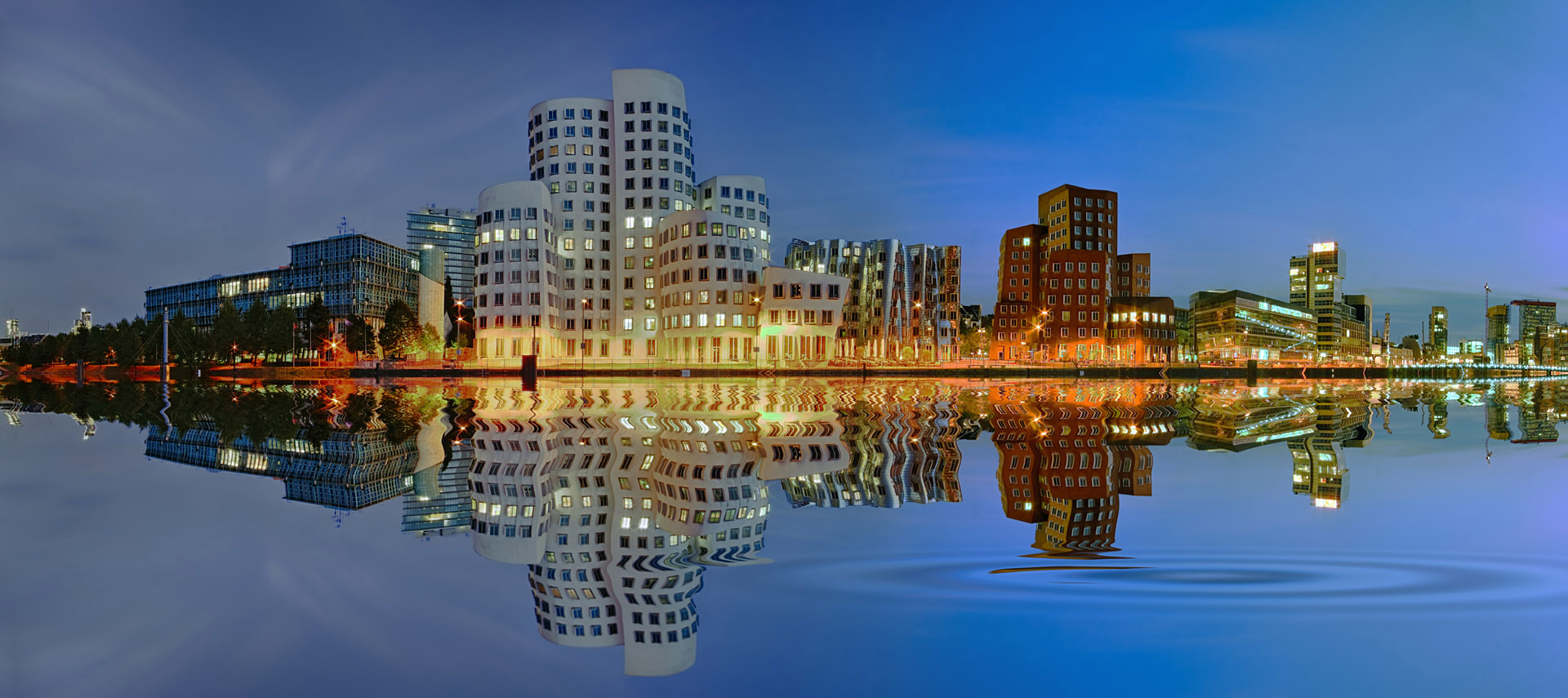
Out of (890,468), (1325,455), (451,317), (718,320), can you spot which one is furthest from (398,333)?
(1325,455)

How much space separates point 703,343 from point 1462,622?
291ft

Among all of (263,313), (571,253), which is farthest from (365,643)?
(263,313)

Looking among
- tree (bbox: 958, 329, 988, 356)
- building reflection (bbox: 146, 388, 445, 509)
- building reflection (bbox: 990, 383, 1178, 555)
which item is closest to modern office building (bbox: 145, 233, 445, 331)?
tree (bbox: 958, 329, 988, 356)

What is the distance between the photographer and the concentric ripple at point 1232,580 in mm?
4621

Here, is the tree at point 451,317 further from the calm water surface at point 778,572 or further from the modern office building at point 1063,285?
the calm water surface at point 778,572

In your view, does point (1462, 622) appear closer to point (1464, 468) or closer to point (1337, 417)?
point (1464, 468)

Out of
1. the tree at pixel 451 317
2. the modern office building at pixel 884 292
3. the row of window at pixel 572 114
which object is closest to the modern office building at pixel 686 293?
the row of window at pixel 572 114

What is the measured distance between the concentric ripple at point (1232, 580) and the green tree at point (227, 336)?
121819 millimetres

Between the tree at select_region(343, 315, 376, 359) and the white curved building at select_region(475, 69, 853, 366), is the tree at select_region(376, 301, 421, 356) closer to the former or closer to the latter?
the tree at select_region(343, 315, 376, 359)

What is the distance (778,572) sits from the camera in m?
5.27

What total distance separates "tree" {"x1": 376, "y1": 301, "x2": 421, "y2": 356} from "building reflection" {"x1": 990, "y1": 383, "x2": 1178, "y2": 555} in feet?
355

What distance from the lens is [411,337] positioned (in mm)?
109938

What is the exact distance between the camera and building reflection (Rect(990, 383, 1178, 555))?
665 centimetres

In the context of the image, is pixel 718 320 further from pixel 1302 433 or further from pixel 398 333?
pixel 1302 433
